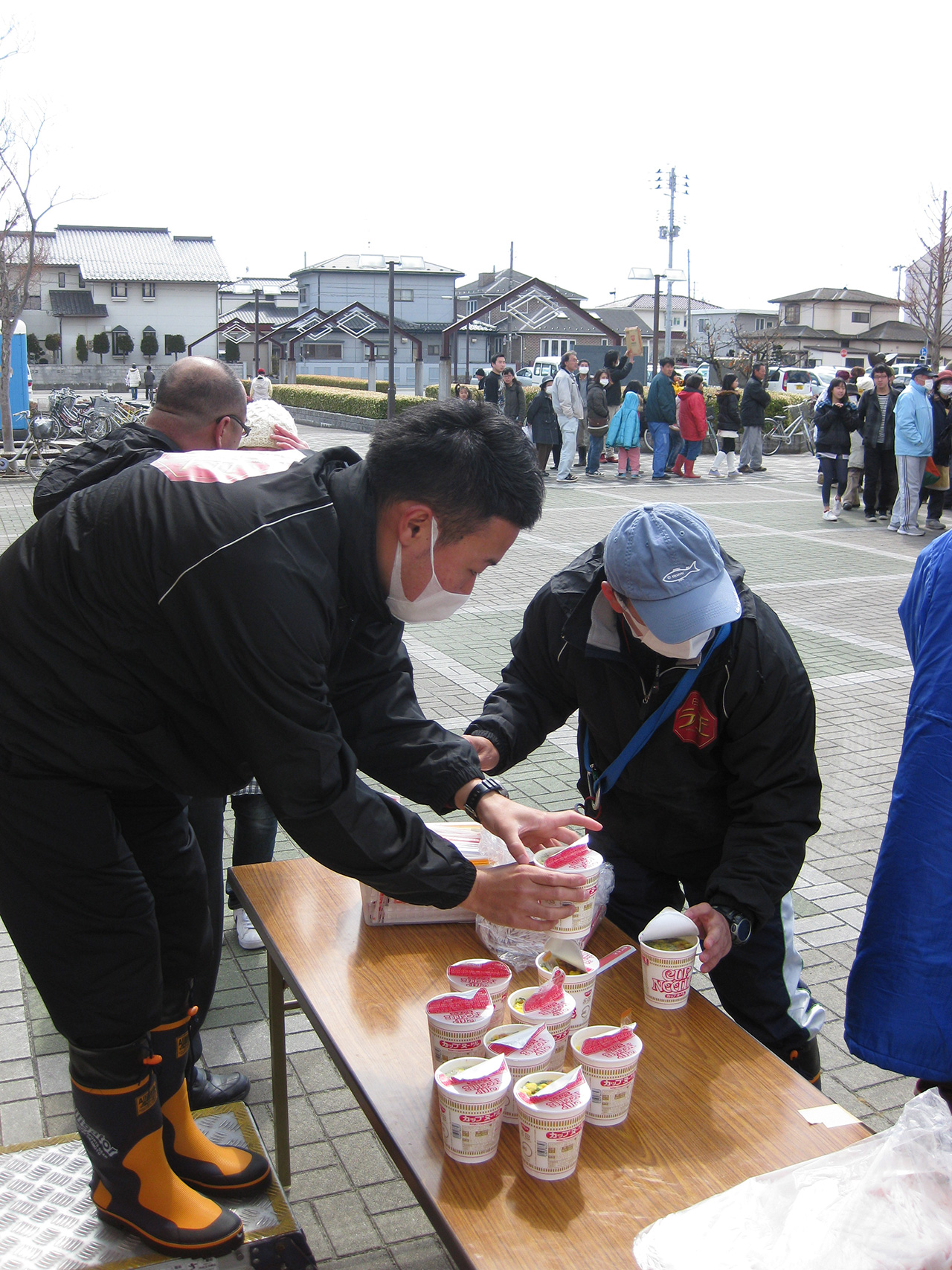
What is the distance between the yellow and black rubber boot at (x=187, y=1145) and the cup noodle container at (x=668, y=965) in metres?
0.96

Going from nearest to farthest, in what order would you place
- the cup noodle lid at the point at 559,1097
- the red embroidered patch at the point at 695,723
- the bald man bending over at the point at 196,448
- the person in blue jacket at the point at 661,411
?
the cup noodle lid at the point at 559,1097 < the red embroidered patch at the point at 695,723 < the bald man bending over at the point at 196,448 < the person in blue jacket at the point at 661,411

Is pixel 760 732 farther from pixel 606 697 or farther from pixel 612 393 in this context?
pixel 612 393

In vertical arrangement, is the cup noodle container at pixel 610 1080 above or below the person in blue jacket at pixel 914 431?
below

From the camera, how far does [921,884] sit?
5.29 ft

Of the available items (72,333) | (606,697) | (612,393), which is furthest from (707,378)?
(72,333)

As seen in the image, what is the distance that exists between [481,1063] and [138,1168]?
81 cm

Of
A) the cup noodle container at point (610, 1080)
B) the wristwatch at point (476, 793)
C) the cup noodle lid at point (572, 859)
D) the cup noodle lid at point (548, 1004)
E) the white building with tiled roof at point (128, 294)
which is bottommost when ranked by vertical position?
the cup noodle container at point (610, 1080)

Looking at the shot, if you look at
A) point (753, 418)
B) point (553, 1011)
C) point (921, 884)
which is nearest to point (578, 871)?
point (553, 1011)

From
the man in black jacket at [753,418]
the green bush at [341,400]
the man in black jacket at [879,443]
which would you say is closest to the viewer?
the man in black jacket at [879,443]

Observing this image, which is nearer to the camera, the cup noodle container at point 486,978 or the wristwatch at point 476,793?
the cup noodle container at point 486,978

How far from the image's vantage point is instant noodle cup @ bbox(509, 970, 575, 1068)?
179 cm

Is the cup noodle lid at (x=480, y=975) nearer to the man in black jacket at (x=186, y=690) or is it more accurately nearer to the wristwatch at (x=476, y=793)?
the man in black jacket at (x=186, y=690)

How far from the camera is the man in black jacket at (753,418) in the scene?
17.5 m

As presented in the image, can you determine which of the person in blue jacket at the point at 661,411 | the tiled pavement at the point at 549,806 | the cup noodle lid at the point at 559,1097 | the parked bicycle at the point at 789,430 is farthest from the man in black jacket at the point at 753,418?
the cup noodle lid at the point at 559,1097
